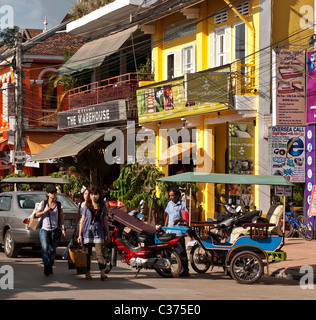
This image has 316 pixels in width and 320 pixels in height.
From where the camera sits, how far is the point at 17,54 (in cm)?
3225

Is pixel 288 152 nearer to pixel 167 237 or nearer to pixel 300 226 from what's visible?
pixel 300 226

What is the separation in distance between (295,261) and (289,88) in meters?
7.34

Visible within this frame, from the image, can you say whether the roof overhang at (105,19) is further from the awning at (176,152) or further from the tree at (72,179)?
the tree at (72,179)

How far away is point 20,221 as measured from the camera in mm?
17469

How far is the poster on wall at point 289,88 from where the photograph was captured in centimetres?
2239

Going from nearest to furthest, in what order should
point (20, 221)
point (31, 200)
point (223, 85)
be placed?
1. point (20, 221)
2. point (31, 200)
3. point (223, 85)

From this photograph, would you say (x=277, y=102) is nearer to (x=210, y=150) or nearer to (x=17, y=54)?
(x=210, y=150)

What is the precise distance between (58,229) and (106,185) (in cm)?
2168

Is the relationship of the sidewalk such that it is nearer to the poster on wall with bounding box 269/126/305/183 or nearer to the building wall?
the poster on wall with bounding box 269/126/305/183

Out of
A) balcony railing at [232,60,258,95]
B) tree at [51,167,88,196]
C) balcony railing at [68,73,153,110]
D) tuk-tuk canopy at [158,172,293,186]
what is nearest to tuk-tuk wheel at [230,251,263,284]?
tuk-tuk canopy at [158,172,293,186]

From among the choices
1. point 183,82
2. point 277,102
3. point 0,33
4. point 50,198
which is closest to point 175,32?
point 183,82

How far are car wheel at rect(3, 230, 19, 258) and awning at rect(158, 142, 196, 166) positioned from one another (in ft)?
38.1

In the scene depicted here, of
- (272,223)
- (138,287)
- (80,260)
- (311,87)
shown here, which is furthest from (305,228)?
(138,287)

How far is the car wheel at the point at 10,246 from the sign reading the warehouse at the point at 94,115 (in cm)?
1425
